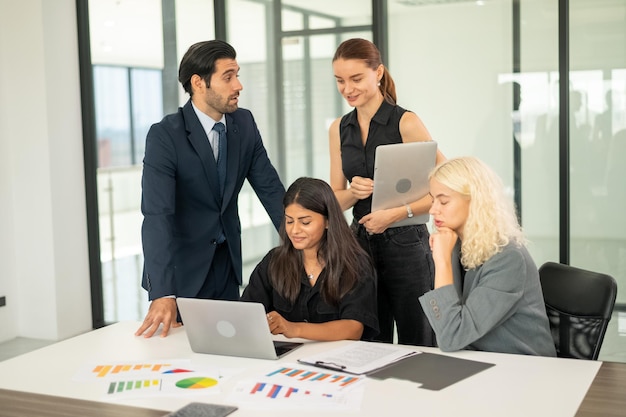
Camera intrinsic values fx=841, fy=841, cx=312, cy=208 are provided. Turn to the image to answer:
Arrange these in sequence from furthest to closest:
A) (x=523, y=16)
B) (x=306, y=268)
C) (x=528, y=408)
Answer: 1. (x=523, y=16)
2. (x=306, y=268)
3. (x=528, y=408)

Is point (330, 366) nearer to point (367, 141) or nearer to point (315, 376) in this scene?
point (315, 376)

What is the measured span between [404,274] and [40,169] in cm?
338

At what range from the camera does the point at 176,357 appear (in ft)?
8.69

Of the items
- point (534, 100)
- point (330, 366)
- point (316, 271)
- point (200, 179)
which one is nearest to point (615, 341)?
point (534, 100)

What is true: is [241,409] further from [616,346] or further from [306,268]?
[616,346]

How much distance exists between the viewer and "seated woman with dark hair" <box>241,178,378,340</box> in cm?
301

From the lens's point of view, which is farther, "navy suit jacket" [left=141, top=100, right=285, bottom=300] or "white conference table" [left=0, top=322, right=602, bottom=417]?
"navy suit jacket" [left=141, top=100, right=285, bottom=300]

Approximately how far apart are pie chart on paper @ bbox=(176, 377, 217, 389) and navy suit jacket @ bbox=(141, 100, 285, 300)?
833mm

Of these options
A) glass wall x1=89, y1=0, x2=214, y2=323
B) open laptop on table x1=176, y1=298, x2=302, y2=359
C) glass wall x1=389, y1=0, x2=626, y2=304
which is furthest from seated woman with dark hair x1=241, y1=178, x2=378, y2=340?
glass wall x1=89, y1=0, x2=214, y2=323

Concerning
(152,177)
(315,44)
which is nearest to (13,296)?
(315,44)

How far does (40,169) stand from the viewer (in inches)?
229

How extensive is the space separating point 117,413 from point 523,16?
352 cm

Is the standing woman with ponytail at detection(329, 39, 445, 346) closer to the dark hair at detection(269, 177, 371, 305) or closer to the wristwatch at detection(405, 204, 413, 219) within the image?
the wristwatch at detection(405, 204, 413, 219)

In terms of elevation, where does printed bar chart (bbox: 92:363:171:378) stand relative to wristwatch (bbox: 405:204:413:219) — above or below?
below
